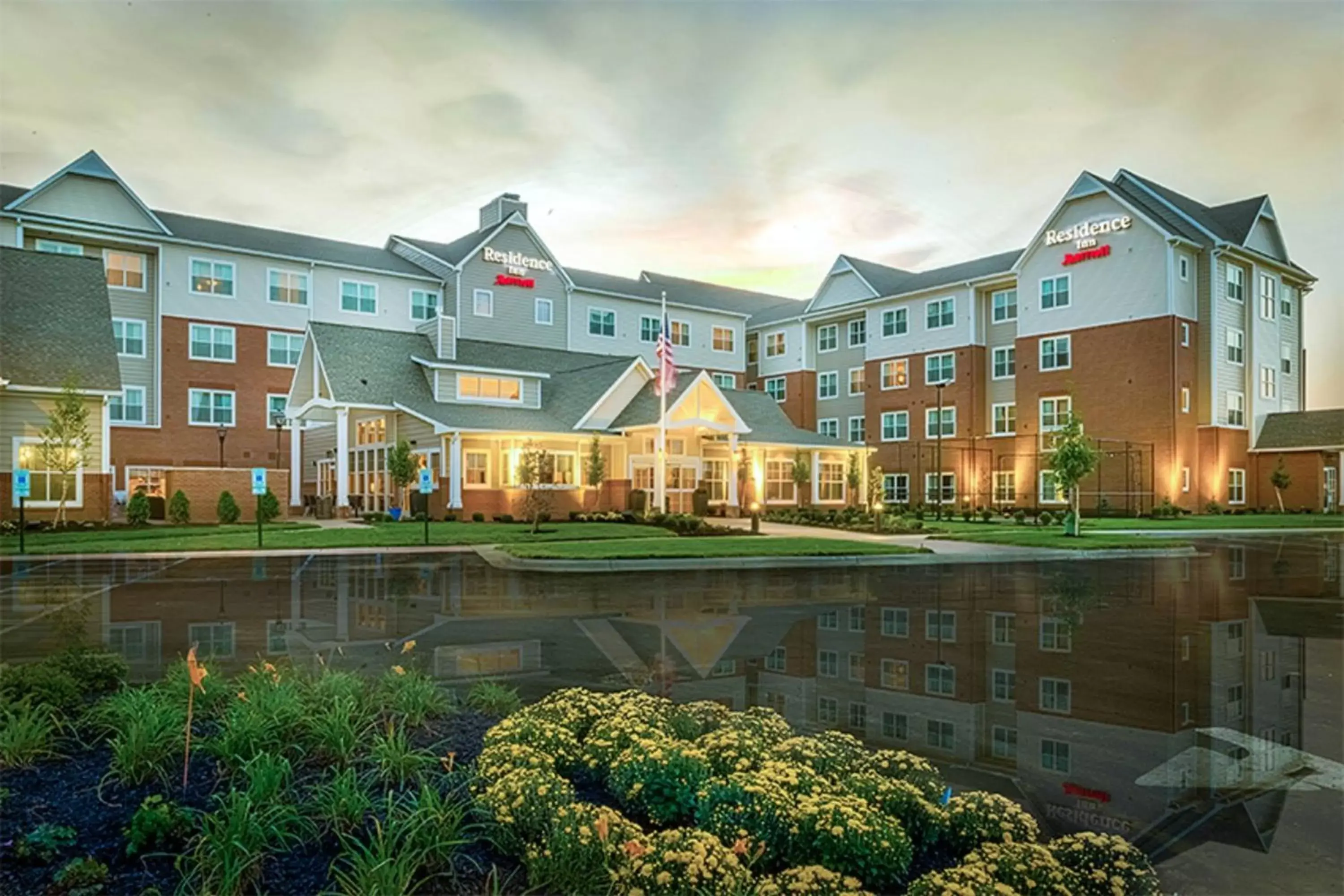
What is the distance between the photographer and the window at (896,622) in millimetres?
11156

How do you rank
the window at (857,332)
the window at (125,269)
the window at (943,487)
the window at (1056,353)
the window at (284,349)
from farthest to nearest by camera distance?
the window at (857,332)
the window at (943,487)
the window at (1056,353)
the window at (284,349)
the window at (125,269)

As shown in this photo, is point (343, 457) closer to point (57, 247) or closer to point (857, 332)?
point (57, 247)

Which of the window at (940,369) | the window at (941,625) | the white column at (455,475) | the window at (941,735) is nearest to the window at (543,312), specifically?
the white column at (455,475)

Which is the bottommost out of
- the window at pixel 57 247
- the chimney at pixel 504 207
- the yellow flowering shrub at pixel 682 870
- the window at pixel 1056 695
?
the window at pixel 1056 695

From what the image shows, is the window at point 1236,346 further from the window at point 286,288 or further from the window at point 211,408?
the window at point 211,408

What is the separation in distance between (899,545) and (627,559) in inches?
350

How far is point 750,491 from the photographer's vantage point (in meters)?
41.8

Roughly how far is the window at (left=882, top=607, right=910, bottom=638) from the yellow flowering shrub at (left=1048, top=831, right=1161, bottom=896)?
6931 millimetres

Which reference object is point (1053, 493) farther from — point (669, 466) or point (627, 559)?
point (627, 559)

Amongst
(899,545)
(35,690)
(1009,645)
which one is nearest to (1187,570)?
(899,545)

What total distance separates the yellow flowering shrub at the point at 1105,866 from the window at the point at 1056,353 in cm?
4602

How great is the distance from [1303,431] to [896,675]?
158 feet

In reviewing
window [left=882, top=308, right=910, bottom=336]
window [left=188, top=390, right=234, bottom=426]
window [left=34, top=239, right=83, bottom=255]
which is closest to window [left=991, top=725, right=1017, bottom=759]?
window [left=188, top=390, right=234, bottom=426]

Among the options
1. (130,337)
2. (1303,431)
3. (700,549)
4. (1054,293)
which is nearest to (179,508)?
(130,337)
